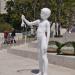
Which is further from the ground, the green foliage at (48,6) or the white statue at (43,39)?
the green foliage at (48,6)

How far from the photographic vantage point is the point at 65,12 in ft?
140

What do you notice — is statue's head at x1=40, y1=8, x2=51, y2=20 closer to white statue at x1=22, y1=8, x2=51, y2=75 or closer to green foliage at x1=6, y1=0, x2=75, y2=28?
white statue at x1=22, y1=8, x2=51, y2=75

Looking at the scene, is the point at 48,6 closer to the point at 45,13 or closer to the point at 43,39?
the point at 45,13

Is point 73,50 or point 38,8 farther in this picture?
point 38,8

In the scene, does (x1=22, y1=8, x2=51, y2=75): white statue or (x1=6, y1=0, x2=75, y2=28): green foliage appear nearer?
(x1=22, y1=8, x2=51, y2=75): white statue

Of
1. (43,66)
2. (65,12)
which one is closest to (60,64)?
(43,66)

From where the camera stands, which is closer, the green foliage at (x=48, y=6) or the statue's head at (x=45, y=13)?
the statue's head at (x=45, y=13)

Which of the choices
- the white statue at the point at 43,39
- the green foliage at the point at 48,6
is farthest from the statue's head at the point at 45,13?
the green foliage at the point at 48,6

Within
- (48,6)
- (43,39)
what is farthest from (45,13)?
(48,6)

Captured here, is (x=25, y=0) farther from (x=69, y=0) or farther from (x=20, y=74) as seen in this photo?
(x=20, y=74)

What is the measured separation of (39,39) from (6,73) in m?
2.75

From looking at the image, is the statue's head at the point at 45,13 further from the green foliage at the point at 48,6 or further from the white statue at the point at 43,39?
the green foliage at the point at 48,6

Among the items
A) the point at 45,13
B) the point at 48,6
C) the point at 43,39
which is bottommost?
the point at 43,39

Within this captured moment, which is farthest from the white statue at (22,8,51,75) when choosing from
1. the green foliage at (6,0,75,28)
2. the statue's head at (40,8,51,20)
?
the green foliage at (6,0,75,28)
